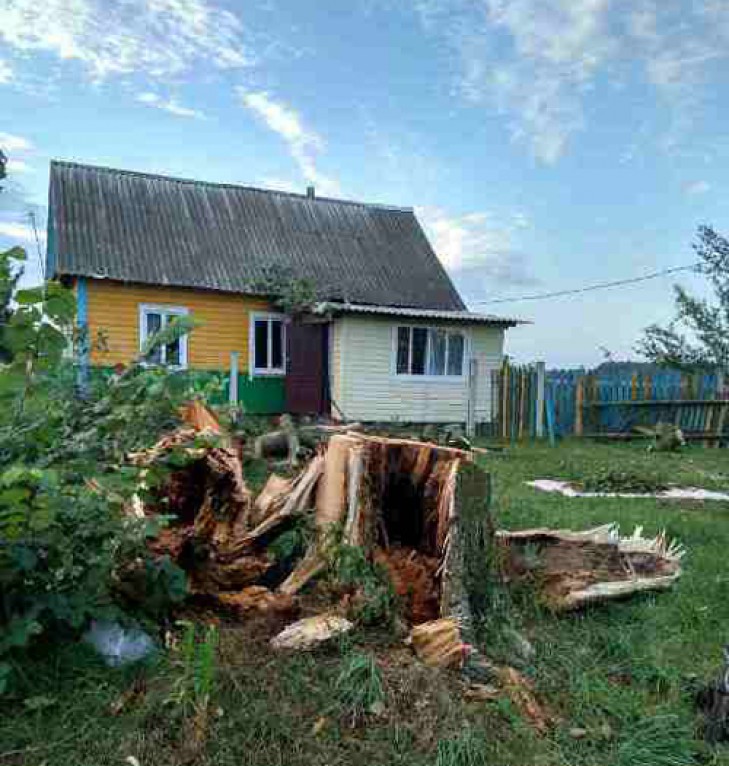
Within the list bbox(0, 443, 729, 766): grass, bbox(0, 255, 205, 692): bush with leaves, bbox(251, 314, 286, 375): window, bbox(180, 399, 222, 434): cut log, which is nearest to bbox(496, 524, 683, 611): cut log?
bbox(0, 443, 729, 766): grass

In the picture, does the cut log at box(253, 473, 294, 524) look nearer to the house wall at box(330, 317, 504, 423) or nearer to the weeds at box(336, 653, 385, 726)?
the weeds at box(336, 653, 385, 726)

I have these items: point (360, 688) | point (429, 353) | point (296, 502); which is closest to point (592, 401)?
point (429, 353)

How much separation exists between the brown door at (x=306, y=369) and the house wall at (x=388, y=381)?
1.04ft

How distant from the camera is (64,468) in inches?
74.3

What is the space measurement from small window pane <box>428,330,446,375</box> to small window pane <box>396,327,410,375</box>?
1.95 feet

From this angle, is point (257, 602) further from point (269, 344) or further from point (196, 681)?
point (269, 344)

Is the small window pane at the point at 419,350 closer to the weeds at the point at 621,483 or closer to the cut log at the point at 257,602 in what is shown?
the weeds at the point at 621,483

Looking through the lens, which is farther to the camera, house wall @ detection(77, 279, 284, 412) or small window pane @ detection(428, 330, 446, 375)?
small window pane @ detection(428, 330, 446, 375)

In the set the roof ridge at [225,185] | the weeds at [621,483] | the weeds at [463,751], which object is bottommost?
the weeds at [621,483]

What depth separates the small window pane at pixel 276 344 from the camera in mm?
14617

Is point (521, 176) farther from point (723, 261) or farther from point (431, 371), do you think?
point (723, 261)

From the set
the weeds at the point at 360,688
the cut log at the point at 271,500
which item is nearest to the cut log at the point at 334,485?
the cut log at the point at 271,500

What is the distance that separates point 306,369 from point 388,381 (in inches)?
75.1

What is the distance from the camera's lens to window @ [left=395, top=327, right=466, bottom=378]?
14.4 metres
